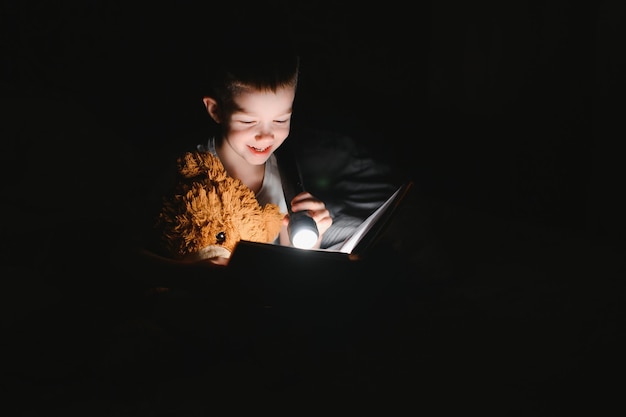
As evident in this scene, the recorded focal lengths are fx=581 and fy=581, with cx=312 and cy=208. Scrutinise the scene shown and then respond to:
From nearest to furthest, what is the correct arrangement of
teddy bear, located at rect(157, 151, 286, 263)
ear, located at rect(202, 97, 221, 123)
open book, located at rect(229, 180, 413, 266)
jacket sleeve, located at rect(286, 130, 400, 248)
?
open book, located at rect(229, 180, 413, 266)
teddy bear, located at rect(157, 151, 286, 263)
ear, located at rect(202, 97, 221, 123)
jacket sleeve, located at rect(286, 130, 400, 248)

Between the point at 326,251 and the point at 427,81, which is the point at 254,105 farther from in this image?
the point at 427,81

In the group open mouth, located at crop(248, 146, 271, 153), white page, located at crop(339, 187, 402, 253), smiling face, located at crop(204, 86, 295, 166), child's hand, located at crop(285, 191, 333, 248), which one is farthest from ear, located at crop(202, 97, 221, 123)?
white page, located at crop(339, 187, 402, 253)

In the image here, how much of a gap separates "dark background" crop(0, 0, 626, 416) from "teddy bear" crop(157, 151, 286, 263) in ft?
0.32

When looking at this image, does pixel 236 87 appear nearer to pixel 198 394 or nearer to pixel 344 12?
pixel 198 394

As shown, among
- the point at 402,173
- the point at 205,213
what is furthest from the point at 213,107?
the point at 402,173

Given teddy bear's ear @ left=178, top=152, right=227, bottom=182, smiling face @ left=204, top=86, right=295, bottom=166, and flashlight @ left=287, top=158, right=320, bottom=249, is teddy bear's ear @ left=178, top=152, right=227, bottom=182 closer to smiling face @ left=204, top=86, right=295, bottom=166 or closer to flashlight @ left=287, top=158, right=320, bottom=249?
smiling face @ left=204, top=86, right=295, bottom=166

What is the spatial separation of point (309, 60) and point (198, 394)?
1158mm

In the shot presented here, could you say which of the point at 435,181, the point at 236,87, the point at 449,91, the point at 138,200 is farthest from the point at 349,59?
the point at 138,200

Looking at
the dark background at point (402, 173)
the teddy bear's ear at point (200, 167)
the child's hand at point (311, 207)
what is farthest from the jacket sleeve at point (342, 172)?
the teddy bear's ear at point (200, 167)

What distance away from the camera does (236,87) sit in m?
1.14

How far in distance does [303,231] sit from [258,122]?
24 cm

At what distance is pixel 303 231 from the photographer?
3.82 feet

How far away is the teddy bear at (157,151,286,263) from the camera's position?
1.10 m

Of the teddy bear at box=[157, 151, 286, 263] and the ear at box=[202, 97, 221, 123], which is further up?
the ear at box=[202, 97, 221, 123]
